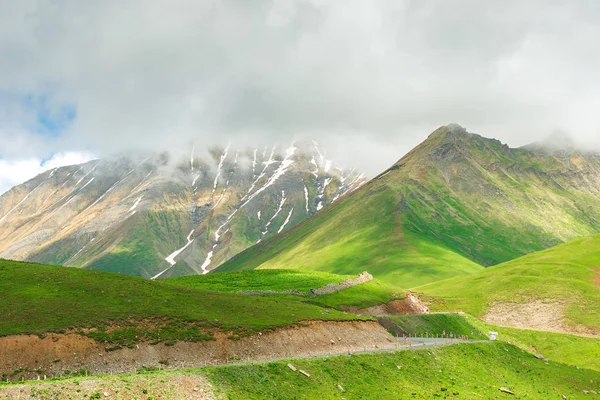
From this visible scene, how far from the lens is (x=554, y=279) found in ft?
516

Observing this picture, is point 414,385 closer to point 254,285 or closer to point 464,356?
point 464,356

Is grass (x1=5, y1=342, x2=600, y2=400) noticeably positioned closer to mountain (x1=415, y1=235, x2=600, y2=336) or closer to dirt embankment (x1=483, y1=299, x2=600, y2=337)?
dirt embankment (x1=483, y1=299, x2=600, y2=337)

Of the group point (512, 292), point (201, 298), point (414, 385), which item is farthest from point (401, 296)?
point (414, 385)

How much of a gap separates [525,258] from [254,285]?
113791 mm

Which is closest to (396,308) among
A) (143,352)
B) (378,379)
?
(378,379)

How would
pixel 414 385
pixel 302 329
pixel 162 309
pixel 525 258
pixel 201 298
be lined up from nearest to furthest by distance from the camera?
pixel 414 385 < pixel 162 309 < pixel 302 329 < pixel 201 298 < pixel 525 258

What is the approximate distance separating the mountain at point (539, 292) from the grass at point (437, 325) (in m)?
28.5

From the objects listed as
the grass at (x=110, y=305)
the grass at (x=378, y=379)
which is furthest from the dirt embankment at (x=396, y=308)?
the grass at (x=378, y=379)

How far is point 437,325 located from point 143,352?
69.5 meters

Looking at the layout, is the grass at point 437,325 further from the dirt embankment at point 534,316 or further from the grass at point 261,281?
the grass at point 261,281

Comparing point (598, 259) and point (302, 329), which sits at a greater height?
point (302, 329)

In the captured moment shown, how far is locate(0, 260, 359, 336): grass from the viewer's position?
65062mm

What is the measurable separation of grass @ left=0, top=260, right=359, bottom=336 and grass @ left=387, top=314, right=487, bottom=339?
19424mm

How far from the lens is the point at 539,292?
15162cm
